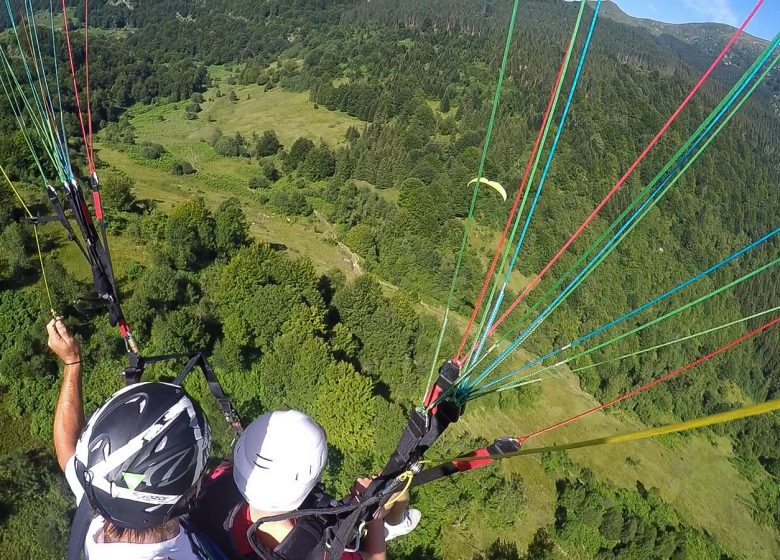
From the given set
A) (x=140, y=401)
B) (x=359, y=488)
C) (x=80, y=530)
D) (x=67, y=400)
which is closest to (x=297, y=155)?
(x=67, y=400)

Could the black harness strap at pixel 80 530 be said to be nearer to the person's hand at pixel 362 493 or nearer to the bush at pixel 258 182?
the person's hand at pixel 362 493

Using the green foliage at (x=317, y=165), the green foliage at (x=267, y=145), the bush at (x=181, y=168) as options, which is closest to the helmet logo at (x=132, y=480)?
the bush at (x=181, y=168)

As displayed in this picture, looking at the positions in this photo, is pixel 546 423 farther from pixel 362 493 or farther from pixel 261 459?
pixel 261 459

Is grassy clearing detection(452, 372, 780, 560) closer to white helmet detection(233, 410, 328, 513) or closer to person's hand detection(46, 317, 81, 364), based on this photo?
white helmet detection(233, 410, 328, 513)

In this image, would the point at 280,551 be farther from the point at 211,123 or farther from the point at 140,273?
the point at 211,123

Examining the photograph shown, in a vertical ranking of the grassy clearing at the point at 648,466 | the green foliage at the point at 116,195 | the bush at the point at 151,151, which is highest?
the green foliage at the point at 116,195

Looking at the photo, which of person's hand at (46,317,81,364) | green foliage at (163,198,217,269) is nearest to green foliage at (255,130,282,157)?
green foliage at (163,198,217,269)
